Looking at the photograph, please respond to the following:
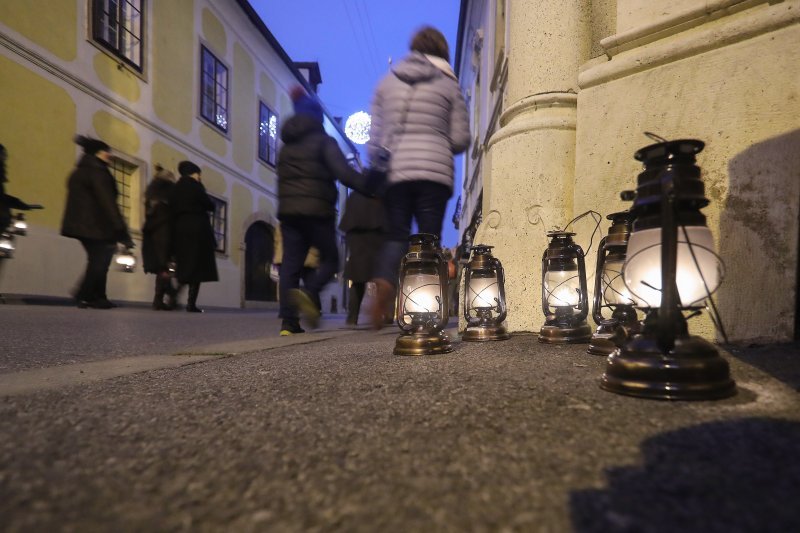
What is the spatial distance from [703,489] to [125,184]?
10898 mm

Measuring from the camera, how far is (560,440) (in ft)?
3.10

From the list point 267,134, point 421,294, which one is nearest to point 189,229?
point 421,294

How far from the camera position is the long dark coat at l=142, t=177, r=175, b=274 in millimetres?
7383

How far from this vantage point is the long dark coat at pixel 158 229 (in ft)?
24.2

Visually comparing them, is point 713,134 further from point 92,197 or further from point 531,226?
→ point 92,197

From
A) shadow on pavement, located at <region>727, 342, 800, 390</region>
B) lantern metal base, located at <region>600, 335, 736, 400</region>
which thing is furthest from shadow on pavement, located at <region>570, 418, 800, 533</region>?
shadow on pavement, located at <region>727, 342, 800, 390</region>

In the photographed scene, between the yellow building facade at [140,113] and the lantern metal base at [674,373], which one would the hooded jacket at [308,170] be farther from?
the yellow building facade at [140,113]

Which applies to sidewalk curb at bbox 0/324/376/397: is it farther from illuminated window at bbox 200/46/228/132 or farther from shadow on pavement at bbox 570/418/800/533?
illuminated window at bbox 200/46/228/132

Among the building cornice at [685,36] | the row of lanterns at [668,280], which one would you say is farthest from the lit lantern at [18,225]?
the row of lanterns at [668,280]

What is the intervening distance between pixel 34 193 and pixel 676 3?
8666 mm

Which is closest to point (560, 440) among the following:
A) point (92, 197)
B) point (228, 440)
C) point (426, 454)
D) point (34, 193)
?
point (426, 454)

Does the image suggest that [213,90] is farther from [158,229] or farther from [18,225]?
[18,225]

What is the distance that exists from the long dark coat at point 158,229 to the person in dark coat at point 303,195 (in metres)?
4.21

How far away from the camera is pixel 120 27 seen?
9500mm
